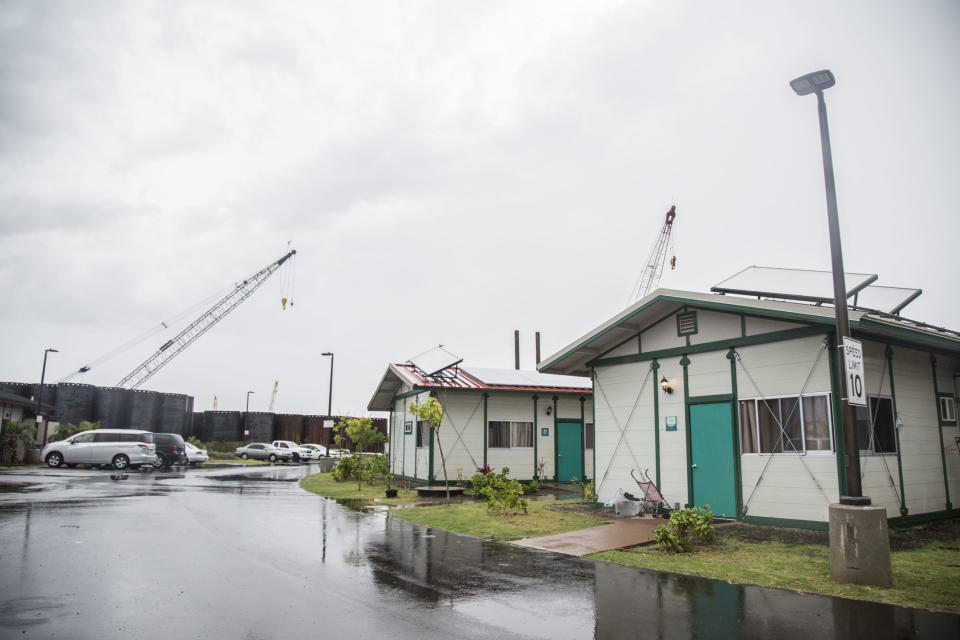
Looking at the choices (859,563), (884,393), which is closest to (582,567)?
(859,563)

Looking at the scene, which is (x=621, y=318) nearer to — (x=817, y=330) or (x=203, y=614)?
(x=817, y=330)

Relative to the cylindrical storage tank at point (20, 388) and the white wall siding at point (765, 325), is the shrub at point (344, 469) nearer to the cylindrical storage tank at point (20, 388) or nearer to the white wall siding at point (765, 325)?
the white wall siding at point (765, 325)

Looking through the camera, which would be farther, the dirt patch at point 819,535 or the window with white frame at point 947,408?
the window with white frame at point 947,408

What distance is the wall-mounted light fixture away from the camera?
1355 centimetres

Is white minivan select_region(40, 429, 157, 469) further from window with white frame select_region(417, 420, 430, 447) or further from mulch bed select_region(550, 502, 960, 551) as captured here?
mulch bed select_region(550, 502, 960, 551)

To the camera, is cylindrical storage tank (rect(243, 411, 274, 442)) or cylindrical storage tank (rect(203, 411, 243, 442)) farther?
→ cylindrical storage tank (rect(203, 411, 243, 442))

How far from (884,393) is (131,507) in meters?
16.3

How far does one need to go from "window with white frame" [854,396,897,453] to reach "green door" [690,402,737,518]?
227cm

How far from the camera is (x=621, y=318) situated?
13.8 m

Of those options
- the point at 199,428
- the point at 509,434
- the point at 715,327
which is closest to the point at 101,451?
the point at 509,434

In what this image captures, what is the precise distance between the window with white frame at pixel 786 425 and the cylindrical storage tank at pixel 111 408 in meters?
50.6

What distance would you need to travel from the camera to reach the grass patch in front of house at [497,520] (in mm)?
11641

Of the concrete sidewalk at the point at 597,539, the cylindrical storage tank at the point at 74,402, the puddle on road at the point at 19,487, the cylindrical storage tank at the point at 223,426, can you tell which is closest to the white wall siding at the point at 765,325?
the concrete sidewalk at the point at 597,539

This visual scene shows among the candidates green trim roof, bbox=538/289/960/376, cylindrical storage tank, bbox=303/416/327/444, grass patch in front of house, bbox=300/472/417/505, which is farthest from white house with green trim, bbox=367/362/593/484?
cylindrical storage tank, bbox=303/416/327/444
